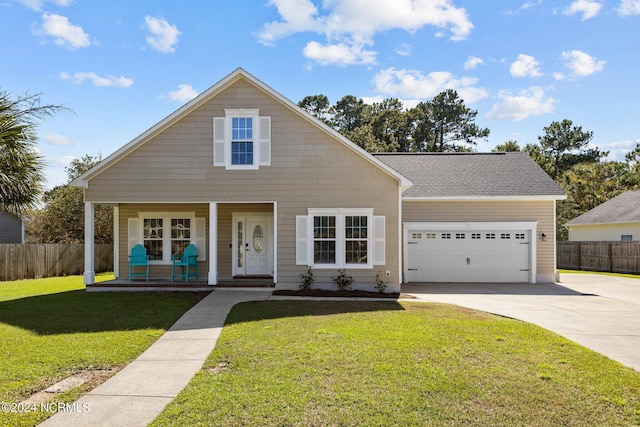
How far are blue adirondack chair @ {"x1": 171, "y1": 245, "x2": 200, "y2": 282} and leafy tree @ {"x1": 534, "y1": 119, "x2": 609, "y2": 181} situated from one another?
36825 mm

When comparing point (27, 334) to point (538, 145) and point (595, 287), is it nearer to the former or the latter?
point (595, 287)

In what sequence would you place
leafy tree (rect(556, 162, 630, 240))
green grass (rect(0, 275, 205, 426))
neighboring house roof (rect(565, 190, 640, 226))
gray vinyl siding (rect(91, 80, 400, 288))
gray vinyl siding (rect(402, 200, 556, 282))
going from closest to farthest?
1. green grass (rect(0, 275, 205, 426))
2. gray vinyl siding (rect(91, 80, 400, 288))
3. gray vinyl siding (rect(402, 200, 556, 282))
4. neighboring house roof (rect(565, 190, 640, 226))
5. leafy tree (rect(556, 162, 630, 240))

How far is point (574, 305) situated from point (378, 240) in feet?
17.4

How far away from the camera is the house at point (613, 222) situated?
24219 millimetres

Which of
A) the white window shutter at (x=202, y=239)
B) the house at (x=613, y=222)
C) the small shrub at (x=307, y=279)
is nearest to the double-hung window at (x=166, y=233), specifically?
the white window shutter at (x=202, y=239)

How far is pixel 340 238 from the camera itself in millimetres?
13305

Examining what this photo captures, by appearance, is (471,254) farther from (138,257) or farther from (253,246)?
(138,257)

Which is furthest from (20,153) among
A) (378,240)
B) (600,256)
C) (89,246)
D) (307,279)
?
(600,256)

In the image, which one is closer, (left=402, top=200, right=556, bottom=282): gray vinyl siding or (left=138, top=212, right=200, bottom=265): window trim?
(left=138, top=212, right=200, bottom=265): window trim

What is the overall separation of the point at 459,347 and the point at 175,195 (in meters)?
9.39

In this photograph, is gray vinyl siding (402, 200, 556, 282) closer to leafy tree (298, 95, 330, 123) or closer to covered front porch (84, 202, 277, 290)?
covered front porch (84, 202, 277, 290)

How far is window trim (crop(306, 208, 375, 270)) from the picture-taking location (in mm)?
13234

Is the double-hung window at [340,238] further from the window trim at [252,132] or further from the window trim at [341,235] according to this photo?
the window trim at [252,132]

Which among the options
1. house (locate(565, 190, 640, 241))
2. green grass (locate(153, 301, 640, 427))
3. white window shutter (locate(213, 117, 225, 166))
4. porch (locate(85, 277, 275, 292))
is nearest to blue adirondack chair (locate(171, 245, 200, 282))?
porch (locate(85, 277, 275, 292))
